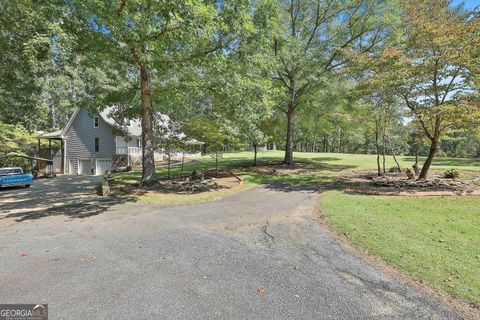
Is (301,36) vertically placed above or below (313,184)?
above

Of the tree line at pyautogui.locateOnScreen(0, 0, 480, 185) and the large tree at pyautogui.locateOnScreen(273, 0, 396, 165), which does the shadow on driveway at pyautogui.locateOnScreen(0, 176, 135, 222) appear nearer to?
the tree line at pyautogui.locateOnScreen(0, 0, 480, 185)

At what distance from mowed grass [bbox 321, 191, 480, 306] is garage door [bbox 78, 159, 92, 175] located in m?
26.3

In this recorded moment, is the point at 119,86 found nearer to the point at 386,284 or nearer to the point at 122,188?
the point at 122,188

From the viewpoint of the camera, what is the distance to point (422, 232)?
20.2 ft

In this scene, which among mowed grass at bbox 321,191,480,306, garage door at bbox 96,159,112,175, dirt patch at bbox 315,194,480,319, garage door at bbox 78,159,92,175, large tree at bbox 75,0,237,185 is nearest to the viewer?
dirt patch at bbox 315,194,480,319

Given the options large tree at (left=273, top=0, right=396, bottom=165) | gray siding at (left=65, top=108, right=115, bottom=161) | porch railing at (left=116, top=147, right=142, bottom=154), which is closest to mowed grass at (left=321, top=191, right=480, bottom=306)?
large tree at (left=273, top=0, right=396, bottom=165)

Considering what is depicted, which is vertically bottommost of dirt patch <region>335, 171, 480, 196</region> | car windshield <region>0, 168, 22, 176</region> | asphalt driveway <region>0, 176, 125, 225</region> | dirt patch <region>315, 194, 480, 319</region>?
dirt patch <region>315, 194, 480, 319</region>

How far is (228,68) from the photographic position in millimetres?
11852

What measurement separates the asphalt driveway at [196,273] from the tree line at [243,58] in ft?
17.2

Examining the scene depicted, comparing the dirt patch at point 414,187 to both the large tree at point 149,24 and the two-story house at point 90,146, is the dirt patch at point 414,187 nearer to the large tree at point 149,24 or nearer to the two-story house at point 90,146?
the large tree at point 149,24

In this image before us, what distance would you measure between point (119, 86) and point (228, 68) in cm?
754

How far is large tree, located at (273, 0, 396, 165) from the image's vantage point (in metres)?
17.0

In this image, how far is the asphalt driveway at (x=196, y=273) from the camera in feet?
11.0

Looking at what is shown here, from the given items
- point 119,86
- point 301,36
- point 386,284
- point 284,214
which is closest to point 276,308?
point 386,284
